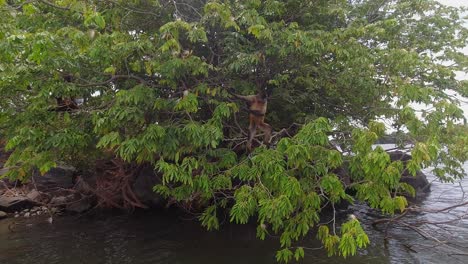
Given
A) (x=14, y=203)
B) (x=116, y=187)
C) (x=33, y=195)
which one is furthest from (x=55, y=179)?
(x=116, y=187)

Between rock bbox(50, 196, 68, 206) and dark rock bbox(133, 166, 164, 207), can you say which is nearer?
dark rock bbox(133, 166, 164, 207)

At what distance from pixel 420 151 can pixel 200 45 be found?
669 centimetres

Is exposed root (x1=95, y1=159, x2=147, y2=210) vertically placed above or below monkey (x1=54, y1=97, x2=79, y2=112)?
below

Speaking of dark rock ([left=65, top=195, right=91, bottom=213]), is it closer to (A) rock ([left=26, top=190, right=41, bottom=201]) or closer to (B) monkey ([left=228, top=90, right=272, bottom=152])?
(A) rock ([left=26, top=190, right=41, bottom=201])

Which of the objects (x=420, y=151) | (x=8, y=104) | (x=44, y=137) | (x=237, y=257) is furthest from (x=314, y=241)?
(x=8, y=104)

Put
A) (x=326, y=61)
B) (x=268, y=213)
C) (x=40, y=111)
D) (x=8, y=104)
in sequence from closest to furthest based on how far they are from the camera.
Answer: (x=268, y=213) → (x=40, y=111) → (x=8, y=104) → (x=326, y=61)

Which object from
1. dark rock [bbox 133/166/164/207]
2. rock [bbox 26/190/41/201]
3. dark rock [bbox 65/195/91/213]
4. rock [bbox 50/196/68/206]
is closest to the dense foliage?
dark rock [bbox 133/166/164/207]

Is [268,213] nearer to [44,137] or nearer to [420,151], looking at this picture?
[420,151]

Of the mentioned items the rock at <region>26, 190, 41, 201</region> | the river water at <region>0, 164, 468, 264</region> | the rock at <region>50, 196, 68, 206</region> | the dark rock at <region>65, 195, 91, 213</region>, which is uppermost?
the rock at <region>26, 190, 41, 201</region>

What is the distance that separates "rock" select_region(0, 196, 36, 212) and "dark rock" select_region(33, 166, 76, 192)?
80 cm

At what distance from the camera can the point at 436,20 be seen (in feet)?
35.7

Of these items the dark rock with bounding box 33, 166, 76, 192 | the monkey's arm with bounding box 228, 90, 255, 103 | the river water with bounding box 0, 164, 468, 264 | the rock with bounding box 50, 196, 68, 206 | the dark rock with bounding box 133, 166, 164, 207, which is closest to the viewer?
the river water with bounding box 0, 164, 468, 264

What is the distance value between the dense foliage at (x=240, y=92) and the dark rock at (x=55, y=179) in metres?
6.99

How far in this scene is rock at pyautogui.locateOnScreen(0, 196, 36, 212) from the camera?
14219mm
